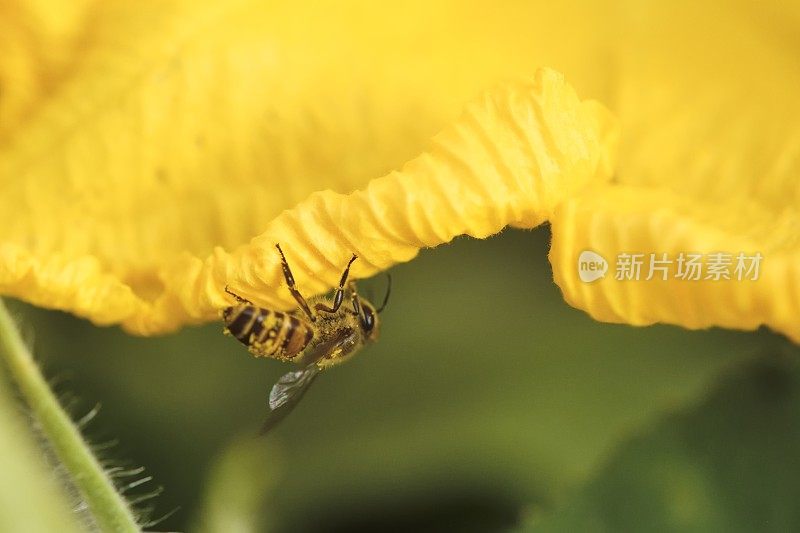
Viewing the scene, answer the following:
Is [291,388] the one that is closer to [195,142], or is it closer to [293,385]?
[293,385]

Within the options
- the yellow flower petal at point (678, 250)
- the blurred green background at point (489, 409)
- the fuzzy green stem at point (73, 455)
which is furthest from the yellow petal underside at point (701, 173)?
the fuzzy green stem at point (73, 455)

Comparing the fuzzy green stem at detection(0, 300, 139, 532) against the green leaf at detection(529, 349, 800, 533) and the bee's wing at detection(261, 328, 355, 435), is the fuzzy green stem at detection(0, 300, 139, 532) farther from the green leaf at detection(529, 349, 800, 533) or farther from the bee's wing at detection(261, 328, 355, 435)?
the green leaf at detection(529, 349, 800, 533)

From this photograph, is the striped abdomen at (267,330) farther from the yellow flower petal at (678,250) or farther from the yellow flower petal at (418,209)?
the yellow flower petal at (678,250)

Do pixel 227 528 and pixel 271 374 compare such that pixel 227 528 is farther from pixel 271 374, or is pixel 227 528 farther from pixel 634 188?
pixel 634 188

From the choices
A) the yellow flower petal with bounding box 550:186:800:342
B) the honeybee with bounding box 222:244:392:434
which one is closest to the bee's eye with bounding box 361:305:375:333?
the honeybee with bounding box 222:244:392:434

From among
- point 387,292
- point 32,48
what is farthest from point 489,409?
point 32,48

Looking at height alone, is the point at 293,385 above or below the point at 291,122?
below
